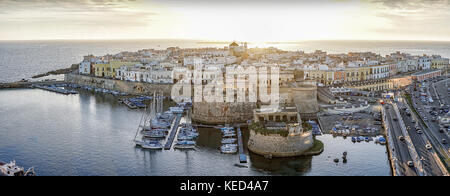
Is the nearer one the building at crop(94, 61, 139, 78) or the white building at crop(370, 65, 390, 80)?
the white building at crop(370, 65, 390, 80)

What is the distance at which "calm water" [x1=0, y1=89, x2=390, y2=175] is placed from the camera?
10133mm

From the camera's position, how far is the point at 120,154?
37.0 feet

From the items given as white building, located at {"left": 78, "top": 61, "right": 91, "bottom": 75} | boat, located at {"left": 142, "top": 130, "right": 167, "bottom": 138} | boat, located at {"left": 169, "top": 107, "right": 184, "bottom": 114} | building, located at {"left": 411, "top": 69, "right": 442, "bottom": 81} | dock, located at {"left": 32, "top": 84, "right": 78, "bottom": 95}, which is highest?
white building, located at {"left": 78, "top": 61, "right": 91, "bottom": 75}

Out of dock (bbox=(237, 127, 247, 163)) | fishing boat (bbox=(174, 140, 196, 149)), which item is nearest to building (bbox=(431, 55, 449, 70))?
dock (bbox=(237, 127, 247, 163))

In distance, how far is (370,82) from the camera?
22.9 meters

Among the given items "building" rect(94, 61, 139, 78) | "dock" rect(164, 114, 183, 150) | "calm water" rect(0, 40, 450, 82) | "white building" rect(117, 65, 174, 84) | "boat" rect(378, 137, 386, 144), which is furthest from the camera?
"calm water" rect(0, 40, 450, 82)

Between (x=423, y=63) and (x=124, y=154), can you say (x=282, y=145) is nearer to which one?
(x=124, y=154)

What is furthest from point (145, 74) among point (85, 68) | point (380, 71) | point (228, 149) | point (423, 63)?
point (423, 63)

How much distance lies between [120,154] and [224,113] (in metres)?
4.54

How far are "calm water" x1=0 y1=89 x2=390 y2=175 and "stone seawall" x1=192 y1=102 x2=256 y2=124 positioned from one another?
1204mm

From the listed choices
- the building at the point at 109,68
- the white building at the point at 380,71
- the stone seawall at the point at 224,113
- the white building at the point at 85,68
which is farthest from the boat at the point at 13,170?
the white building at the point at 380,71

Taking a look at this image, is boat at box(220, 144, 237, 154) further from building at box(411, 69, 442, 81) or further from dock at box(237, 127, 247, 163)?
building at box(411, 69, 442, 81)

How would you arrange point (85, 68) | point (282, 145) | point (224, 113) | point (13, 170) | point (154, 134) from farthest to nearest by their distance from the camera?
point (85, 68) → point (224, 113) → point (154, 134) → point (282, 145) → point (13, 170)

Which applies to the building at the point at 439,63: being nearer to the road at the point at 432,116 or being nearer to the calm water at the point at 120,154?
the road at the point at 432,116
